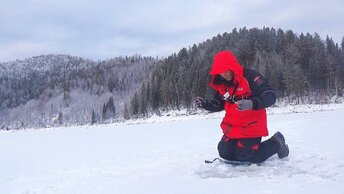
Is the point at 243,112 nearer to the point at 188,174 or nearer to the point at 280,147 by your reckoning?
the point at 280,147

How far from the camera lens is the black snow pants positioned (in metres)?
4.69

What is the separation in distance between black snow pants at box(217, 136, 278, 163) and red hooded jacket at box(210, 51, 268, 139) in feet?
0.26

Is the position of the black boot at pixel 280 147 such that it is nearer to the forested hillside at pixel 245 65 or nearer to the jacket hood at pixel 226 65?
the jacket hood at pixel 226 65

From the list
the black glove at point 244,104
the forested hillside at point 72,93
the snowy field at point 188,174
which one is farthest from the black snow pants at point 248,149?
the forested hillside at point 72,93

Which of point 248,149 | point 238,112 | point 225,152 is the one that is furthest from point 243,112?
point 225,152

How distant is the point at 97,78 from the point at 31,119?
31.3 meters

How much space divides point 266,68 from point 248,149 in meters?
68.4

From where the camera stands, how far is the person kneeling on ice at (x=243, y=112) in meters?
4.52

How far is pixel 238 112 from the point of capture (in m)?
4.74

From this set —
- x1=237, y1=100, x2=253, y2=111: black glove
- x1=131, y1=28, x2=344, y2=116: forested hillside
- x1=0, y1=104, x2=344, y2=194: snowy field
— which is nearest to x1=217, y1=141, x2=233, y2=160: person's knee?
x1=0, y1=104, x2=344, y2=194: snowy field

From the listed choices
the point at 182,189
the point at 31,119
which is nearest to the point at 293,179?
the point at 182,189

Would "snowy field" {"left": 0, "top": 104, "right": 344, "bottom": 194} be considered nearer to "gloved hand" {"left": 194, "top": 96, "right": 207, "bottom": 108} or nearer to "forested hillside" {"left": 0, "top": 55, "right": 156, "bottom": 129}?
"gloved hand" {"left": 194, "top": 96, "right": 207, "bottom": 108}

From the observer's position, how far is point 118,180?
4.41 metres

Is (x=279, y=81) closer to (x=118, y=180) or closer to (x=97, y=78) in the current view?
(x=118, y=180)
